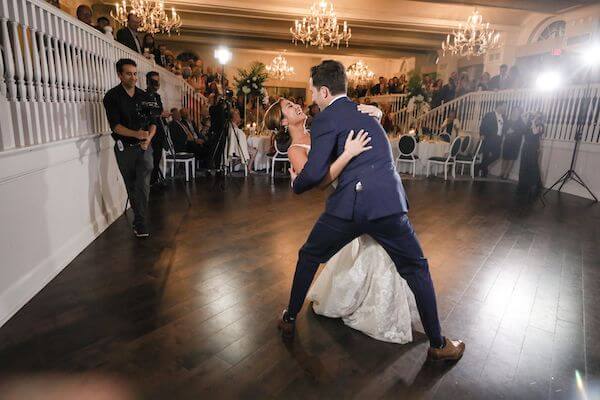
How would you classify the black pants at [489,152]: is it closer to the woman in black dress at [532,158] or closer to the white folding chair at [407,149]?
the woman in black dress at [532,158]

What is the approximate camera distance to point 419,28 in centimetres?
1074

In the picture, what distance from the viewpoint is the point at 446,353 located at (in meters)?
1.97

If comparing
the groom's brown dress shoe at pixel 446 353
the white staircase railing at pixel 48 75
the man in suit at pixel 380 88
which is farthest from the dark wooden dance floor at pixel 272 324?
the man in suit at pixel 380 88

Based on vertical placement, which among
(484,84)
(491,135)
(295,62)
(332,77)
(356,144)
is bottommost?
(491,135)

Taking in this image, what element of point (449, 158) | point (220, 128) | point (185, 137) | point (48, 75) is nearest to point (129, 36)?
point (185, 137)

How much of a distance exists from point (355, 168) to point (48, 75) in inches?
101

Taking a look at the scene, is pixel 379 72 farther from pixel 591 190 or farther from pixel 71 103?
pixel 71 103

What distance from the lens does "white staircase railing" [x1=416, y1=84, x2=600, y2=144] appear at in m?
6.55

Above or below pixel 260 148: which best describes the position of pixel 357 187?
above

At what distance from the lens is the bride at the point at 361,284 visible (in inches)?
78.6

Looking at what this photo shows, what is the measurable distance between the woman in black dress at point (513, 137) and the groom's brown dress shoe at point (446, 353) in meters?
6.88

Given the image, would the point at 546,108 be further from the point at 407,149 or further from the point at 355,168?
the point at 355,168

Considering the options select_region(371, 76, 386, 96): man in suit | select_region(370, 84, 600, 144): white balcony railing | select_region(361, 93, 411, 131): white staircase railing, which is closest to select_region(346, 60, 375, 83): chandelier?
select_region(371, 76, 386, 96): man in suit

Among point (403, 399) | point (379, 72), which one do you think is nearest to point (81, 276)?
point (403, 399)
